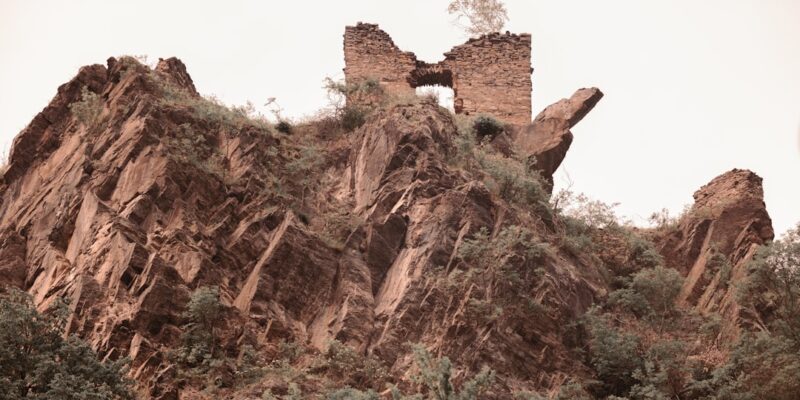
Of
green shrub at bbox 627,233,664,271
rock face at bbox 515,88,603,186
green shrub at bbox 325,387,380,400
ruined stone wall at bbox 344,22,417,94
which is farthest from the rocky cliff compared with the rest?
ruined stone wall at bbox 344,22,417,94

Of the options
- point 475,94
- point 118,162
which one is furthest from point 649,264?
point 118,162

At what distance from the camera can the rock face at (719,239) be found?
25266mm

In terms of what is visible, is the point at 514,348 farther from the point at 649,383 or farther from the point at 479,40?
the point at 479,40

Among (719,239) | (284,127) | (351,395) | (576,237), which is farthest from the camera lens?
(284,127)

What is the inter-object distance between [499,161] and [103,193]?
321 inches

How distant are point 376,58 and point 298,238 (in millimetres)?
11051

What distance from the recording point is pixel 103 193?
2355 centimetres

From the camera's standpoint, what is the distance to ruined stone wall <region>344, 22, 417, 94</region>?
107 feet

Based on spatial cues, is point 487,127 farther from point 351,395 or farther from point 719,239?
point 351,395

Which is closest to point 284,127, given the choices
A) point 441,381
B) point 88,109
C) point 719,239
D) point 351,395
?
point 88,109

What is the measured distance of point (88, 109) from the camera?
26.0m

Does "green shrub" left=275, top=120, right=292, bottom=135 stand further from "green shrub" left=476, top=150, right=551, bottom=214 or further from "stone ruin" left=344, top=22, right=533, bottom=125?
"stone ruin" left=344, top=22, right=533, bottom=125

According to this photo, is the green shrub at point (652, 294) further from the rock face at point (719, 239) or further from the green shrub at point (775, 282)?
the green shrub at point (775, 282)

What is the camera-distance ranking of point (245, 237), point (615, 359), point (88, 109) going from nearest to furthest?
point (615, 359) < point (245, 237) < point (88, 109)
